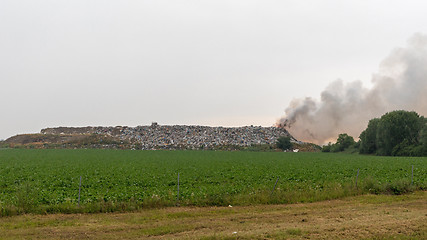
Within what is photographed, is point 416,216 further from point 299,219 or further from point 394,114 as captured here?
point 394,114

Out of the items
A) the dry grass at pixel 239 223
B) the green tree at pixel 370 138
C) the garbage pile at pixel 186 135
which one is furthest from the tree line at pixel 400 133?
the dry grass at pixel 239 223

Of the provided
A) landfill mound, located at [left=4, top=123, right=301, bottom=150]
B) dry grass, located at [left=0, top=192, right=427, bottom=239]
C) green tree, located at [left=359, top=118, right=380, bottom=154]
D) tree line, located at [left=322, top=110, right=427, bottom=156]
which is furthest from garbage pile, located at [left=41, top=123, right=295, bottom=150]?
dry grass, located at [left=0, top=192, right=427, bottom=239]

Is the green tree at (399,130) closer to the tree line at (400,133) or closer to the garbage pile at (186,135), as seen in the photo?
the tree line at (400,133)

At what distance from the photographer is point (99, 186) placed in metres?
23.6

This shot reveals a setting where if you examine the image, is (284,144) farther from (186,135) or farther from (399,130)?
(399,130)

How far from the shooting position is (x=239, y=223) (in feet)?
43.7

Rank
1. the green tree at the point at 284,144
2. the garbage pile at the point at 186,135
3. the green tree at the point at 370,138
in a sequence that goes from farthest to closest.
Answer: the garbage pile at the point at 186,135 → the green tree at the point at 284,144 → the green tree at the point at 370,138

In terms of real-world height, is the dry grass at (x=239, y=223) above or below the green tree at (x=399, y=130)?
below

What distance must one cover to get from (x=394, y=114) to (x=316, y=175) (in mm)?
72709

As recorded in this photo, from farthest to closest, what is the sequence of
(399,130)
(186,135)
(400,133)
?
(186,135), (400,133), (399,130)

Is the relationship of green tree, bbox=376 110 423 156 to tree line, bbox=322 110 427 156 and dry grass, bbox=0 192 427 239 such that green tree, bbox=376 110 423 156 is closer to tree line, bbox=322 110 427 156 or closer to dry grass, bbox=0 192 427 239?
tree line, bbox=322 110 427 156

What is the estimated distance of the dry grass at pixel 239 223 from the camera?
456 inches

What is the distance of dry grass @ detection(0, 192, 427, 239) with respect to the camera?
11.6 metres

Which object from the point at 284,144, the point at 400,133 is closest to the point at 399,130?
the point at 400,133
